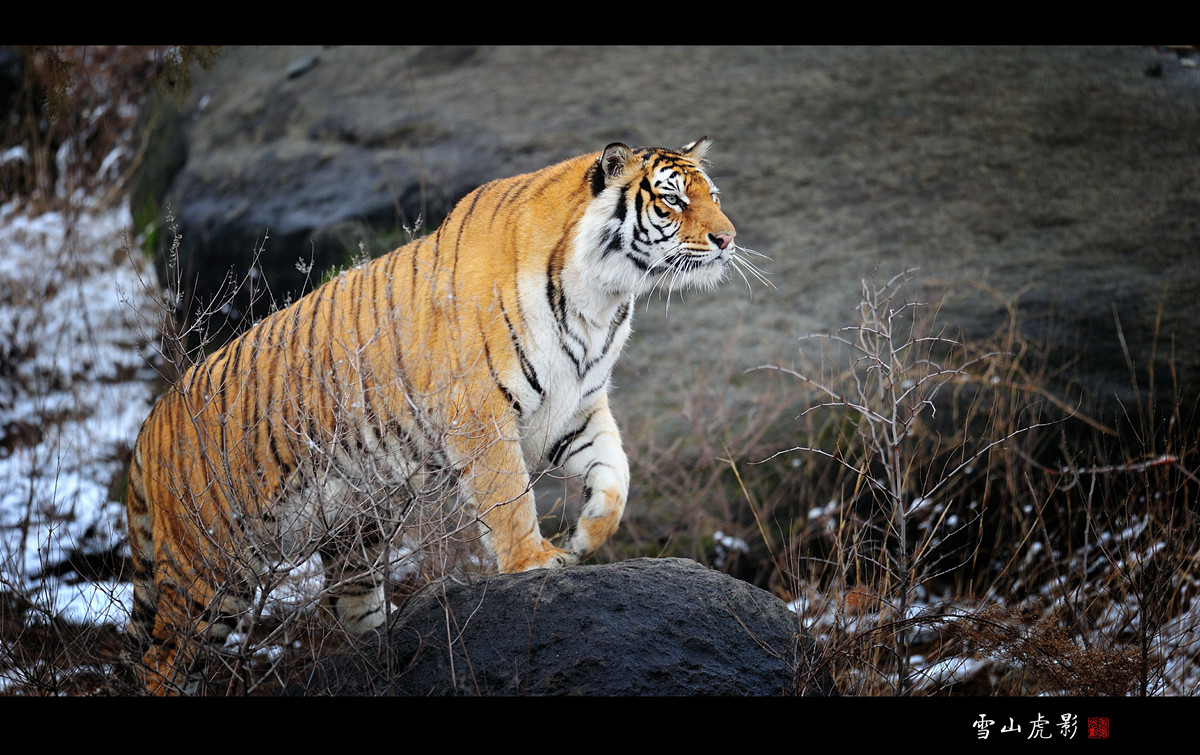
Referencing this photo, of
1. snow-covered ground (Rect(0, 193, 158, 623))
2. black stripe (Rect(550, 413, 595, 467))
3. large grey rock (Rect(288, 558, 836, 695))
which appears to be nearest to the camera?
large grey rock (Rect(288, 558, 836, 695))

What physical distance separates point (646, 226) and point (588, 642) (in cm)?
156

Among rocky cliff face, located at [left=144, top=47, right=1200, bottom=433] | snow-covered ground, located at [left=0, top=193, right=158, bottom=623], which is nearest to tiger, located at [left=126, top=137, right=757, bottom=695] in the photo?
rocky cliff face, located at [left=144, top=47, right=1200, bottom=433]

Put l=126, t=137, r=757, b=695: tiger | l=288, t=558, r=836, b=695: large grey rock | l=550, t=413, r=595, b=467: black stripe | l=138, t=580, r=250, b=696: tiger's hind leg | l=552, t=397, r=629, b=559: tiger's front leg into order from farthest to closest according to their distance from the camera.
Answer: l=550, t=413, r=595, b=467: black stripe < l=552, t=397, r=629, b=559: tiger's front leg < l=126, t=137, r=757, b=695: tiger < l=138, t=580, r=250, b=696: tiger's hind leg < l=288, t=558, r=836, b=695: large grey rock

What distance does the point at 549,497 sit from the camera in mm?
6121

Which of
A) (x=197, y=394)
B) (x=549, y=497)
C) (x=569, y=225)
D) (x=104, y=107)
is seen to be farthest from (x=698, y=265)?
(x=104, y=107)

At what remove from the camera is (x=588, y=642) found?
10.0ft

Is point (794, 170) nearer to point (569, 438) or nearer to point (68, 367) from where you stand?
point (569, 438)

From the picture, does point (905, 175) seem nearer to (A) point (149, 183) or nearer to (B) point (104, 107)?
(A) point (149, 183)

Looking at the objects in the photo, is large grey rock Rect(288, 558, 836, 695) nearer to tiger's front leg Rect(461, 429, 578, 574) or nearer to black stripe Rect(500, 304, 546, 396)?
tiger's front leg Rect(461, 429, 578, 574)

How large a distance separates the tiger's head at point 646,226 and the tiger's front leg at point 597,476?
0.57 meters

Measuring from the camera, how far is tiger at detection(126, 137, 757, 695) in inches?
134

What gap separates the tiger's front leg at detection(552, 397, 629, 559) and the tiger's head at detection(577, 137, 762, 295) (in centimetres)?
57

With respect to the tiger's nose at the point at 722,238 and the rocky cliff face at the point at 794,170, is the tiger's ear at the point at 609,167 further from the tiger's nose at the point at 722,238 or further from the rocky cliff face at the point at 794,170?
the rocky cliff face at the point at 794,170

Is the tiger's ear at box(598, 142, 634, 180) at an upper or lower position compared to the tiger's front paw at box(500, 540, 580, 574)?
upper
